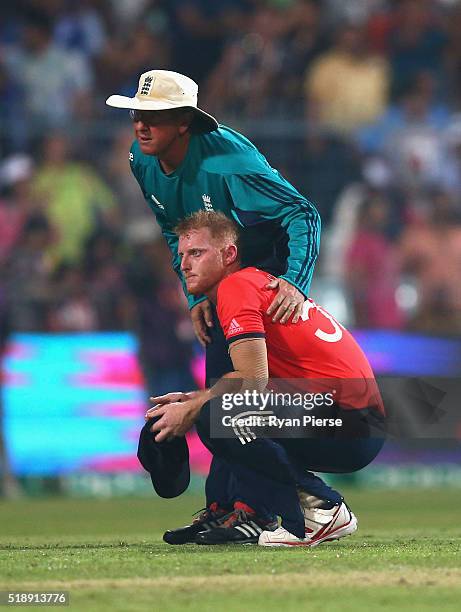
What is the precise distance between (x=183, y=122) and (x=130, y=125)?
23.9ft

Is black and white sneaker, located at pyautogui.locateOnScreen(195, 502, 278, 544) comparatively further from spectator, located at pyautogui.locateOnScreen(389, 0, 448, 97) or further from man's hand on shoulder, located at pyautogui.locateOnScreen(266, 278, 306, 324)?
spectator, located at pyautogui.locateOnScreen(389, 0, 448, 97)

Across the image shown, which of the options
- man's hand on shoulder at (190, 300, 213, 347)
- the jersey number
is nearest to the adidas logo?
the jersey number

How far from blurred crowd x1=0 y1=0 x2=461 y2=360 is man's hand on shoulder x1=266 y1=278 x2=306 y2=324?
7.17 m

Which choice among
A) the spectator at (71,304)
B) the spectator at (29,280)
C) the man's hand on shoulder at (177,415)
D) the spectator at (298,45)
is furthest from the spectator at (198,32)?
the man's hand on shoulder at (177,415)

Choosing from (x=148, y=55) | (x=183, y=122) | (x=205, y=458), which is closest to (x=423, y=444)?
(x=205, y=458)

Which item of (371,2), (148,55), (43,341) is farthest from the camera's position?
(371,2)

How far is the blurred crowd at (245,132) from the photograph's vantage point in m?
13.7

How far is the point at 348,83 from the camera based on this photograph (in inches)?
622

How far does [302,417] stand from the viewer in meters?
6.43

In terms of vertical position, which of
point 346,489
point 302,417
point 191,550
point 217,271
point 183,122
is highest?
point 183,122

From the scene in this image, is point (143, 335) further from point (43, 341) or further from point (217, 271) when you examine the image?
point (217, 271)

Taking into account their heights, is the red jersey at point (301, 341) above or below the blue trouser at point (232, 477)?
above

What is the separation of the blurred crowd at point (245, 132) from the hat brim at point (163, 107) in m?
6.57

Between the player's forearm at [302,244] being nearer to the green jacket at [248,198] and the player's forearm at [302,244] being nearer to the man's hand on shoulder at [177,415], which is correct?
the green jacket at [248,198]
